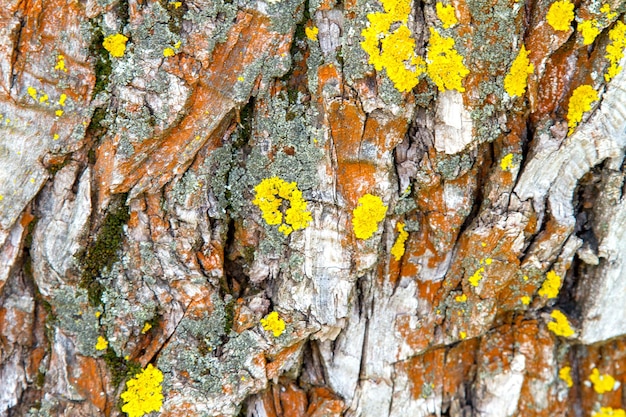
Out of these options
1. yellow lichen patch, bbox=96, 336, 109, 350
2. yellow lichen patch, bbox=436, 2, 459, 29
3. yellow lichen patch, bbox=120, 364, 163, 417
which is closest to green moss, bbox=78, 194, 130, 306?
yellow lichen patch, bbox=96, 336, 109, 350

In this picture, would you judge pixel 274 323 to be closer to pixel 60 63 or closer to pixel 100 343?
pixel 100 343

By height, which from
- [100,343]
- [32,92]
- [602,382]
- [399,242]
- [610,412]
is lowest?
[610,412]

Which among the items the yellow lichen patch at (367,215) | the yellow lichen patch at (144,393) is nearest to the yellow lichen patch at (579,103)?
the yellow lichen patch at (367,215)

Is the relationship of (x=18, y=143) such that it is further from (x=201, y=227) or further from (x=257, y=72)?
(x=257, y=72)

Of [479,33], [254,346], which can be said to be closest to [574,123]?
[479,33]

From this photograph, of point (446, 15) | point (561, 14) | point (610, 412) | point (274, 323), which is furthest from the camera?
point (610, 412)

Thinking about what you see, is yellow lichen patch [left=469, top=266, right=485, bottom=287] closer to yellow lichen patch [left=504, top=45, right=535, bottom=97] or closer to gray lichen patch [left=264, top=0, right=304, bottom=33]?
yellow lichen patch [left=504, top=45, right=535, bottom=97]

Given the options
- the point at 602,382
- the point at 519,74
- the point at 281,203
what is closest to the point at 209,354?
the point at 281,203
